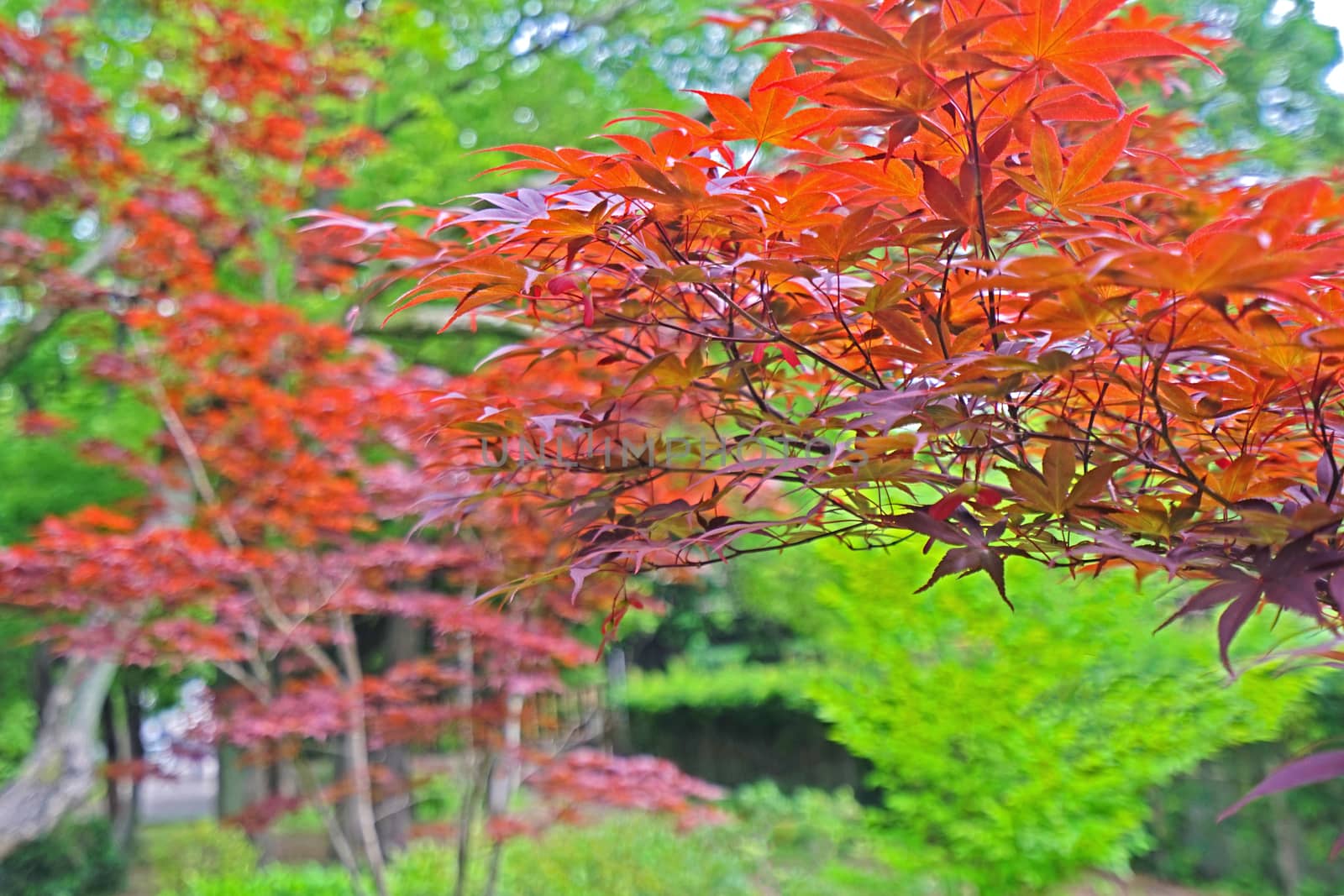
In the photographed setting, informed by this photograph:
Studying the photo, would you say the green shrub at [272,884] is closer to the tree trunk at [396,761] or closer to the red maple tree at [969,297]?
the tree trunk at [396,761]

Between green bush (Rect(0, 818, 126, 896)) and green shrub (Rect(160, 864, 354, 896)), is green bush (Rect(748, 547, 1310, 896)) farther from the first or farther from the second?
green bush (Rect(0, 818, 126, 896))

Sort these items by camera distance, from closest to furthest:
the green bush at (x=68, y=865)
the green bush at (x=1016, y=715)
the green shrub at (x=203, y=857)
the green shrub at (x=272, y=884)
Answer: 1. the green bush at (x=1016, y=715)
2. the green shrub at (x=272, y=884)
3. the green bush at (x=68, y=865)
4. the green shrub at (x=203, y=857)

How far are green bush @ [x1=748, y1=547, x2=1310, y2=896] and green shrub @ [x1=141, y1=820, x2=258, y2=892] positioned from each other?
4.22 meters

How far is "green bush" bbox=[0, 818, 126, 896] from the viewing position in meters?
6.23

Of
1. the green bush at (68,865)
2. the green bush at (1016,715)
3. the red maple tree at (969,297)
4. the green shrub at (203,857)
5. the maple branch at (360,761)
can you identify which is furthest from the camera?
the green shrub at (203,857)

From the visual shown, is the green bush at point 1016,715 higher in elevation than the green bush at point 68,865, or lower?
higher

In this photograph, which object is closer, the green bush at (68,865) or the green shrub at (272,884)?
the green shrub at (272,884)

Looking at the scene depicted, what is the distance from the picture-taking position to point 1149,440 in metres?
1.06

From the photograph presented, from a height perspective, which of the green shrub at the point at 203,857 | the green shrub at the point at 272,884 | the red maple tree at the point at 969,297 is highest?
the red maple tree at the point at 969,297

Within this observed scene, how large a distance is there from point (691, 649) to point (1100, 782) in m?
9.30

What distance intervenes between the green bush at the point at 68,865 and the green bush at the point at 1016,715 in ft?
18.0

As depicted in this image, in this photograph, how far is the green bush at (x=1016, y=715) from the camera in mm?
3840

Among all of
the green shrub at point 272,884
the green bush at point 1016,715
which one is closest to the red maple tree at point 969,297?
the green bush at point 1016,715

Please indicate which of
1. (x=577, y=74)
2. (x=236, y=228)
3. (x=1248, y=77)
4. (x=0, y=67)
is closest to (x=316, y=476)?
(x=236, y=228)
